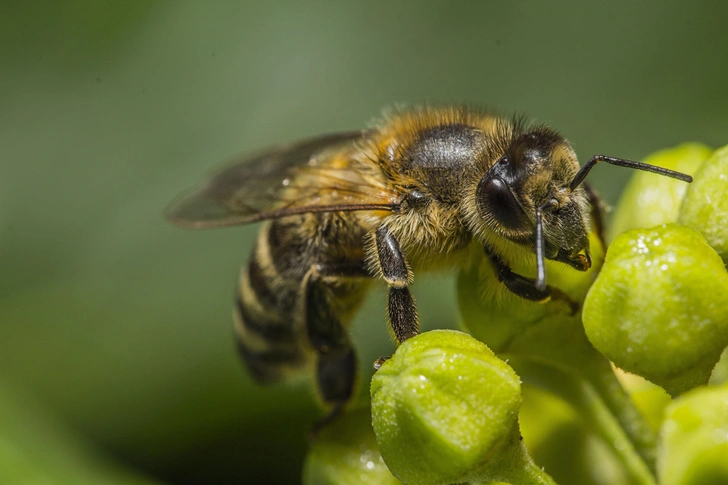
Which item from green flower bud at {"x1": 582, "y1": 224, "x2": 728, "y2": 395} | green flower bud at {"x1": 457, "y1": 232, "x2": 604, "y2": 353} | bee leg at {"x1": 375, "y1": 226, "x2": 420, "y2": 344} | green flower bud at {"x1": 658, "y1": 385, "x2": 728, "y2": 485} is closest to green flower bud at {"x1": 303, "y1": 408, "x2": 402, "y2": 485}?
bee leg at {"x1": 375, "y1": 226, "x2": 420, "y2": 344}

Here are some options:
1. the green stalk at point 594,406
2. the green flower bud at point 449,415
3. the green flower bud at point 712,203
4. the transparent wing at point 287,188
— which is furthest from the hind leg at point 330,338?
the green flower bud at point 712,203

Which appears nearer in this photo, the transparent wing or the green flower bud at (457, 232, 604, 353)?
the green flower bud at (457, 232, 604, 353)

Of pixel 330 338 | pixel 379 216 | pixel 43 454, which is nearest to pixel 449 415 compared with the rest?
pixel 379 216

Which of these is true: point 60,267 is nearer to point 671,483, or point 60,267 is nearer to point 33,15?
point 33,15

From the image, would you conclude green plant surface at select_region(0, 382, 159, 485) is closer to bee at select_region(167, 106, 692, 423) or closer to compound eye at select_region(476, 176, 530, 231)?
bee at select_region(167, 106, 692, 423)

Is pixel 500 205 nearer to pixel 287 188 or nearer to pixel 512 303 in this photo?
pixel 512 303

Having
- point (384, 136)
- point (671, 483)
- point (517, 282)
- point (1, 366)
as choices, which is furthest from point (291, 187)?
point (671, 483)
